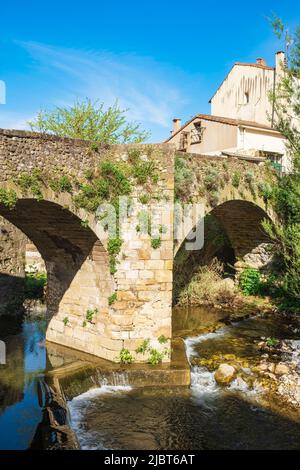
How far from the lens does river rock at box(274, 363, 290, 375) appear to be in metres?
8.64

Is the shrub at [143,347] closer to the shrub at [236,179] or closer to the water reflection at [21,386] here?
the water reflection at [21,386]

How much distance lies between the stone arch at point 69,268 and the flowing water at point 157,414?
3.23 ft

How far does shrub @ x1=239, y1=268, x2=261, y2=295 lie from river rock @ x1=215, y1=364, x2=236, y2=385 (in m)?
7.47

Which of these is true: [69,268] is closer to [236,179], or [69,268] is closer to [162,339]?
[162,339]

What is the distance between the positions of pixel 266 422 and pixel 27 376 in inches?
177

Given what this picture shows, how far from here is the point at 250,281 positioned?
15797 millimetres

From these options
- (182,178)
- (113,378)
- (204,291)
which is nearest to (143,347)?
(113,378)

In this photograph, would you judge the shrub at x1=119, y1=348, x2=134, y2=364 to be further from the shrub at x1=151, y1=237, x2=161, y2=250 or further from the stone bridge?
the shrub at x1=151, y1=237, x2=161, y2=250

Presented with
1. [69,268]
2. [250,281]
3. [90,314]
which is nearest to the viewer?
[90,314]

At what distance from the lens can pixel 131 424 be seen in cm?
661

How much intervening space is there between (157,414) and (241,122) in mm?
16057

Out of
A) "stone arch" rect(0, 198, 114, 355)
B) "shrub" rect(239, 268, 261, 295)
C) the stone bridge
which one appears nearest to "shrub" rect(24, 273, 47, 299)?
"stone arch" rect(0, 198, 114, 355)

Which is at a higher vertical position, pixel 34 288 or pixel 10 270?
pixel 10 270

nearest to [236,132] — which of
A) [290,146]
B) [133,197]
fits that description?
[290,146]
